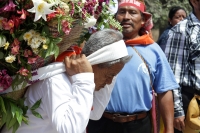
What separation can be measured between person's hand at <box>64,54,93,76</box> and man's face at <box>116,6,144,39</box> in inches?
67.5

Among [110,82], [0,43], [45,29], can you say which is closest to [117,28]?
[110,82]

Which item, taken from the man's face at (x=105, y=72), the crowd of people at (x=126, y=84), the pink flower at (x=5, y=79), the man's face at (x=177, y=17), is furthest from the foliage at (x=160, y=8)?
the pink flower at (x=5, y=79)

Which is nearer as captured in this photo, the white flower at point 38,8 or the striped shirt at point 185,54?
the white flower at point 38,8

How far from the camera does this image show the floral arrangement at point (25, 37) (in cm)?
204

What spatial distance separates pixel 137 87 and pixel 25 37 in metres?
1.72

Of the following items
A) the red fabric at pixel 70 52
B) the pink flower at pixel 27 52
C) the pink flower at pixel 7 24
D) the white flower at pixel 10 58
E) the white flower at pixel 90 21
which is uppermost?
the pink flower at pixel 7 24

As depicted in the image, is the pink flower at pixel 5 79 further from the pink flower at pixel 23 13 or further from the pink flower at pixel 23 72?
the pink flower at pixel 23 13

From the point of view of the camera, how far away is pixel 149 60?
3.73 metres

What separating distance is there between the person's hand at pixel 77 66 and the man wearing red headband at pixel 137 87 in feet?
4.48

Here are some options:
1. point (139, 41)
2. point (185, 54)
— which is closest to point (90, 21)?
point (139, 41)

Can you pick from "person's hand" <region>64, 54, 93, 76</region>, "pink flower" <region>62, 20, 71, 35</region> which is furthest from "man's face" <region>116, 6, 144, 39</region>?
"pink flower" <region>62, 20, 71, 35</region>

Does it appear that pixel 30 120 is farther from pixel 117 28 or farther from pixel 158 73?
pixel 158 73

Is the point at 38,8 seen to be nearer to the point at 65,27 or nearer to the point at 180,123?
the point at 65,27

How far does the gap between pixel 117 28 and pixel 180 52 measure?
5.02 ft
